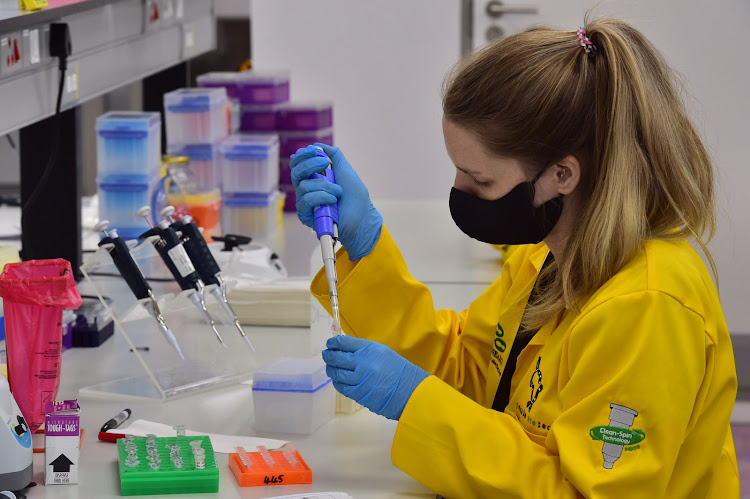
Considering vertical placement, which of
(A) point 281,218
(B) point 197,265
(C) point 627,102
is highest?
(C) point 627,102

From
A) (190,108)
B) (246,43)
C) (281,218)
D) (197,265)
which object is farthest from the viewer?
(246,43)

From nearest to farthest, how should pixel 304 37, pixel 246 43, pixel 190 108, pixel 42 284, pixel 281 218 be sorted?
1. pixel 42 284
2. pixel 190 108
3. pixel 281 218
4. pixel 304 37
5. pixel 246 43

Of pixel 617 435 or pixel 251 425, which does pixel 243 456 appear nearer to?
pixel 251 425

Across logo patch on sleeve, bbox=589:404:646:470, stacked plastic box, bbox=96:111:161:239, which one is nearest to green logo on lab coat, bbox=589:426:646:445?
logo patch on sleeve, bbox=589:404:646:470

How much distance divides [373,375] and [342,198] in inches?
11.9

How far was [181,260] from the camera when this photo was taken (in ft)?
5.03

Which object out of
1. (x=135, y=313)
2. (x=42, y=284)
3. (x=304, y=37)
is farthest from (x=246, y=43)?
(x=42, y=284)

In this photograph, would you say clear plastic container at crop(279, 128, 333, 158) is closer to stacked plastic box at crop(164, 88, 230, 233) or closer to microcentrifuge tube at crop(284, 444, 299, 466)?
stacked plastic box at crop(164, 88, 230, 233)

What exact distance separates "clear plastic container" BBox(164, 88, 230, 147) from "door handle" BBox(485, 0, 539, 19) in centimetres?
155

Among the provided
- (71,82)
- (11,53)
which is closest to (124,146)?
(71,82)

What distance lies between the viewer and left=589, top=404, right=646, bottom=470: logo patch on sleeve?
3.30 ft

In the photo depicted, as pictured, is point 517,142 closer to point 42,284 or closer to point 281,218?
point 42,284

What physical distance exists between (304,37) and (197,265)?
2614 millimetres

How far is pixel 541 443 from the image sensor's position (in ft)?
3.75
